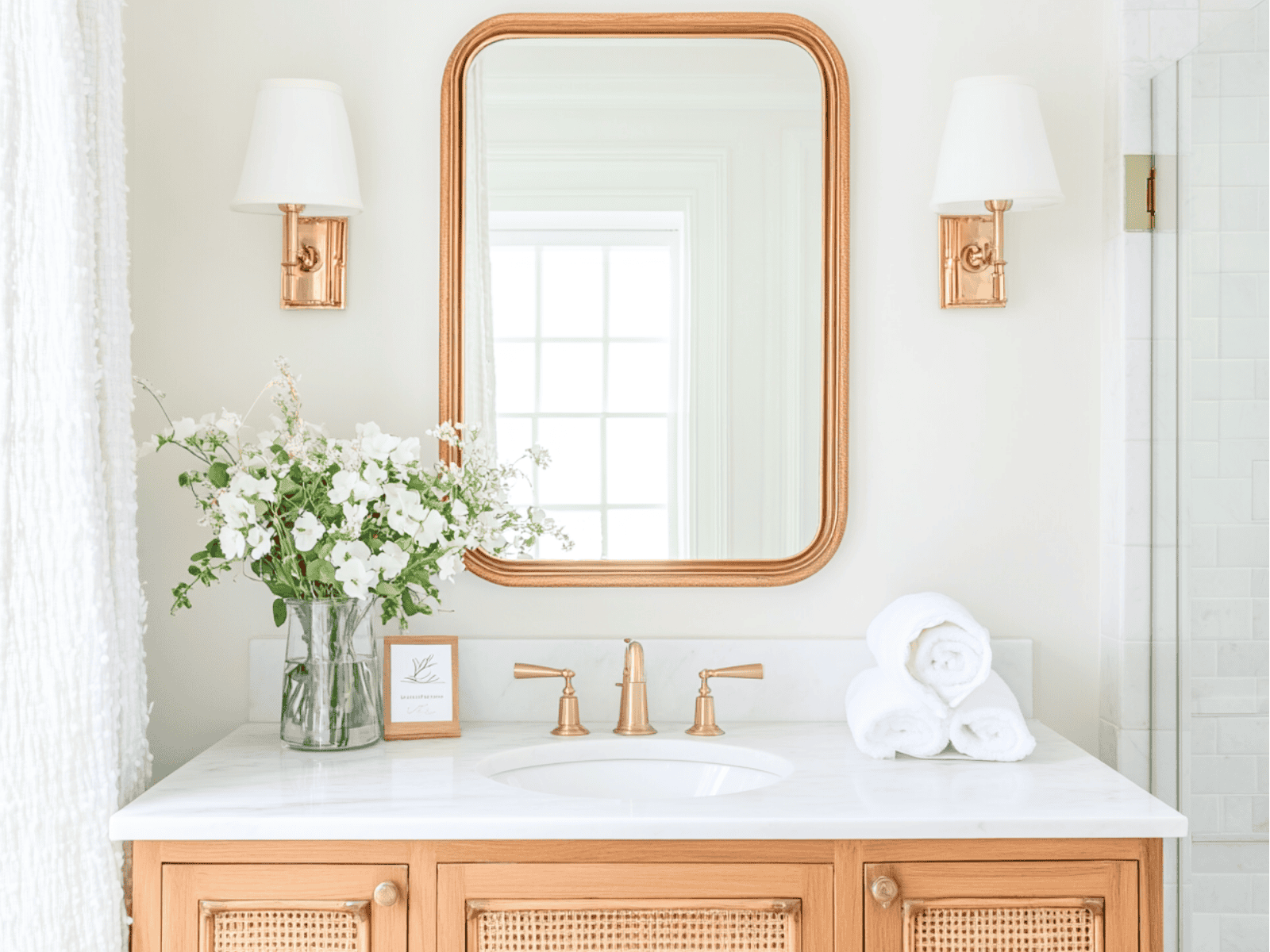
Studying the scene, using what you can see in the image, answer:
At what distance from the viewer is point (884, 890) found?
127 centimetres

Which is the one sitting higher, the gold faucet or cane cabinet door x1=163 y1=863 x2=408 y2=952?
the gold faucet

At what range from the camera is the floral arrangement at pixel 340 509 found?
1.48 metres

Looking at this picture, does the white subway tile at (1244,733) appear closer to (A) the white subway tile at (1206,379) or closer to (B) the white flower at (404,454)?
(A) the white subway tile at (1206,379)

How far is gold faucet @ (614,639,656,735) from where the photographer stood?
1.67m

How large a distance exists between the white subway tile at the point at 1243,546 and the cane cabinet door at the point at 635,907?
72 centimetres

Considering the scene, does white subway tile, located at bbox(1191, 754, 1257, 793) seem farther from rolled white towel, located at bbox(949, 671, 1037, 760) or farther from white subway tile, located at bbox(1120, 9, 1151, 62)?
white subway tile, located at bbox(1120, 9, 1151, 62)

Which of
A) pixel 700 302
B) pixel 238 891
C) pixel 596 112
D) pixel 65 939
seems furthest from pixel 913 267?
pixel 65 939

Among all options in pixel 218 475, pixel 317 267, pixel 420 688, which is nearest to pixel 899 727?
pixel 420 688

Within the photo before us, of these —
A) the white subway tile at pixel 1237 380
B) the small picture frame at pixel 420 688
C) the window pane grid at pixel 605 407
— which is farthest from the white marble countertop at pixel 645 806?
the white subway tile at pixel 1237 380

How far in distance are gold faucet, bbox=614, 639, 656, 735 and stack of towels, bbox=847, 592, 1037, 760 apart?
32cm

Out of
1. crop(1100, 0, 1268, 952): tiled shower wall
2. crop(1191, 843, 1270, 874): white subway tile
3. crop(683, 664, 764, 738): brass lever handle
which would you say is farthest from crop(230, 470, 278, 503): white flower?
crop(1191, 843, 1270, 874): white subway tile

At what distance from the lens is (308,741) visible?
5.11ft

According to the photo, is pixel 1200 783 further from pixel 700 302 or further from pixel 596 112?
pixel 596 112

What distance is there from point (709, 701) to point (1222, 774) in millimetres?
730
